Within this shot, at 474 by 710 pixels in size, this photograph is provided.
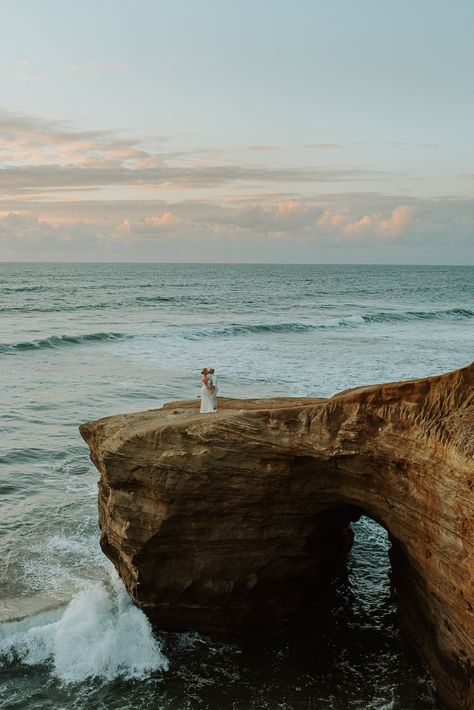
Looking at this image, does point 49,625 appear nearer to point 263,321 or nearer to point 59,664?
point 59,664

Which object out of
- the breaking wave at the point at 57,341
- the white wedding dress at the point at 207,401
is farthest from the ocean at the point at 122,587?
the white wedding dress at the point at 207,401

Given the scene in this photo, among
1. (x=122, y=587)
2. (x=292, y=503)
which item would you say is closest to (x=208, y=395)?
(x=292, y=503)

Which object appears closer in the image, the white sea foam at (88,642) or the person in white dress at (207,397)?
the white sea foam at (88,642)

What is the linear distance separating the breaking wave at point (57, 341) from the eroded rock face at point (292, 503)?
94.9 ft

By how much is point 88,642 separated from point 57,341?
3223 cm

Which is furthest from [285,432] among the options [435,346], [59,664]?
[435,346]

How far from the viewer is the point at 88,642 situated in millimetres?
10727

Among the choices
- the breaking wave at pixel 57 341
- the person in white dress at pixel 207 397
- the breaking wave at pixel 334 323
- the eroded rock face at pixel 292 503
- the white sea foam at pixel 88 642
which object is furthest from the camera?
the breaking wave at pixel 334 323

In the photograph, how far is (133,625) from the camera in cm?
1107

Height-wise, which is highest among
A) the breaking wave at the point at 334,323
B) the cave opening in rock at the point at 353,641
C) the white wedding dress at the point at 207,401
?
the white wedding dress at the point at 207,401

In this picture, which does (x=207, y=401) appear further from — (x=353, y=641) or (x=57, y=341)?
(x=57, y=341)

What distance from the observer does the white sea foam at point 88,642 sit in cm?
1036

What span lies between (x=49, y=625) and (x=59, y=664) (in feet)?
2.61

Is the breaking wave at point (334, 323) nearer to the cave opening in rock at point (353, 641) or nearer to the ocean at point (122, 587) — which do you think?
the ocean at point (122, 587)
